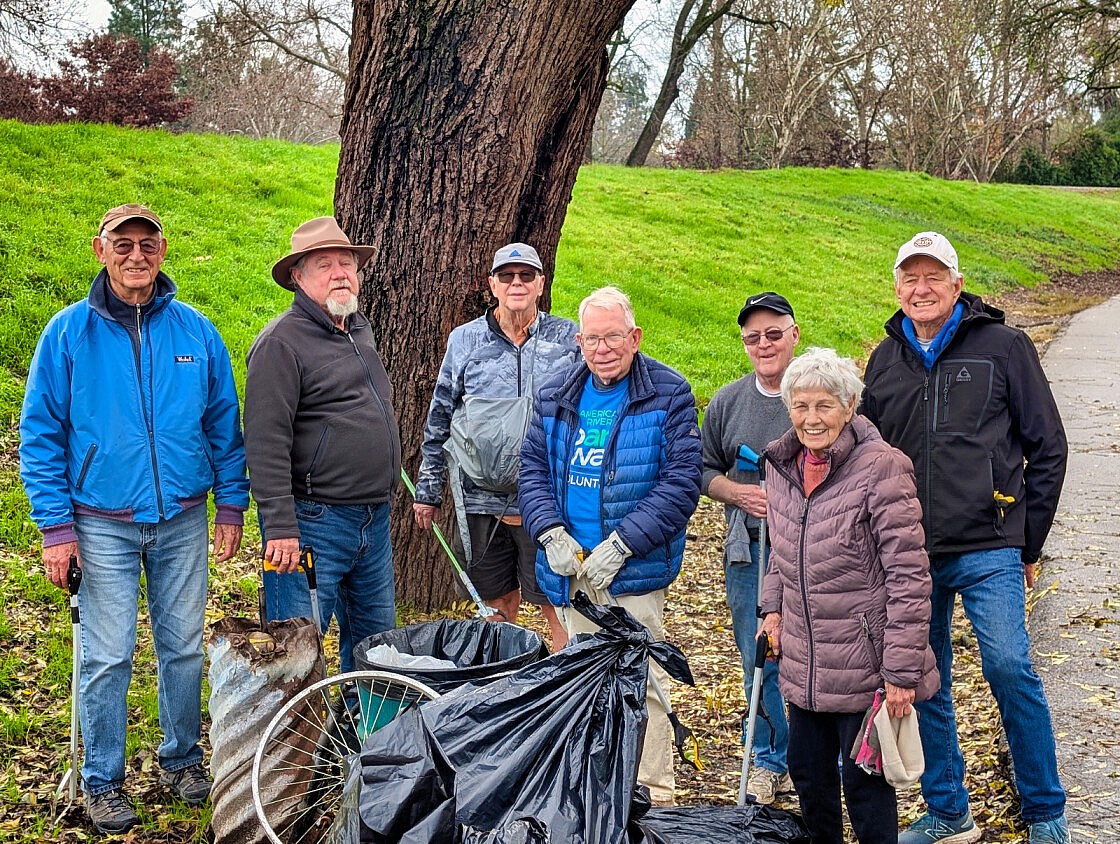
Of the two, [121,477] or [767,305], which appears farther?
[767,305]

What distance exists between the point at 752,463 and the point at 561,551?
0.84 m

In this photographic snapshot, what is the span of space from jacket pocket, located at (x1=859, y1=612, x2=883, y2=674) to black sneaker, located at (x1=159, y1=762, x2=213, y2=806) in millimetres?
2500

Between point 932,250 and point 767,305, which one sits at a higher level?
point 932,250

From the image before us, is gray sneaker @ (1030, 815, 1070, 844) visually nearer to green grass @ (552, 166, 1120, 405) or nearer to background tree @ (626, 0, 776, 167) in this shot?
green grass @ (552, 166, 1120, 405)

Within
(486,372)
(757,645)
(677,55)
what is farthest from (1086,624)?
(677,55)

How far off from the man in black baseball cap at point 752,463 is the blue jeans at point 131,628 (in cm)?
201

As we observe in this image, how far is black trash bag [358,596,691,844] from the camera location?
2.73 meters

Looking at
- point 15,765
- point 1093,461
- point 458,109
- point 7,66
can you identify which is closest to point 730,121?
point 7,66

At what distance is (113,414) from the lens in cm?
381

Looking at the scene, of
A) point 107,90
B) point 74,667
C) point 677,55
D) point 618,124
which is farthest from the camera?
point 618,124

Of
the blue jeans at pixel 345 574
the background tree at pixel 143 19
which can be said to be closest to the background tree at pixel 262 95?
the background tree at pixel 143 19

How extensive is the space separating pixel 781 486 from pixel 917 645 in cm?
66

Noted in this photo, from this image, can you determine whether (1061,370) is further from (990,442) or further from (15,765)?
A: (15,765)

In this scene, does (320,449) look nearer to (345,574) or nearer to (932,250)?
(345,574)
